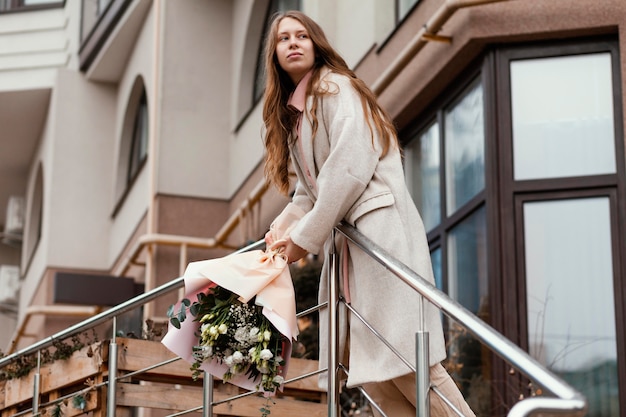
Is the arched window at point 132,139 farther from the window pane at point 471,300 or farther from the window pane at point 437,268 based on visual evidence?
the window pane at point 471,300

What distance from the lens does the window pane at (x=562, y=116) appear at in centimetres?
806

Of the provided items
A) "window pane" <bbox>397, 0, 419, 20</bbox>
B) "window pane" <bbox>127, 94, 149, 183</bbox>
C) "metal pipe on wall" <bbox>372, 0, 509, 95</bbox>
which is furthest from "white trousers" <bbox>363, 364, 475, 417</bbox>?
"window pane" <bbox>127, 94, 149, 183</bbox>

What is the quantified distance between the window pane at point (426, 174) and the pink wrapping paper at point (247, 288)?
4.63m

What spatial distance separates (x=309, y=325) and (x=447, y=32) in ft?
8.55

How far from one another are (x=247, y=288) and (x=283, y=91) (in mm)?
866

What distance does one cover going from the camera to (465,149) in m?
8.99

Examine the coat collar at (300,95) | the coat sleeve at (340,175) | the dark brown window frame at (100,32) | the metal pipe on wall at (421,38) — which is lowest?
the coat sleeve at (340,175)

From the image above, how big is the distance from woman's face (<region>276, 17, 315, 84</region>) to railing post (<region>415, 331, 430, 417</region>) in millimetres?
1232

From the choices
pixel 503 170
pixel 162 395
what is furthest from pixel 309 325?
pixel 162 395

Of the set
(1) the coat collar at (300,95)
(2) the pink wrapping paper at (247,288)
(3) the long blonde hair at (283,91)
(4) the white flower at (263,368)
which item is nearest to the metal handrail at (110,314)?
(3) the long blonde hair at (283,91)

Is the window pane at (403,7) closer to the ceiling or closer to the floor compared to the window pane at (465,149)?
closer to the ceiling

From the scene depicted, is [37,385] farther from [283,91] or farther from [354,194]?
[354,194]

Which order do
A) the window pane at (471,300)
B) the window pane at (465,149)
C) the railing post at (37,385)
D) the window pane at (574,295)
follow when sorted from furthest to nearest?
the window pane at (465,149) → the window pane at (471,300) → the window pane at (574,295) → the railing post at (37,385)

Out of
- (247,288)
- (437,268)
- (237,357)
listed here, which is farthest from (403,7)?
(237,357)
